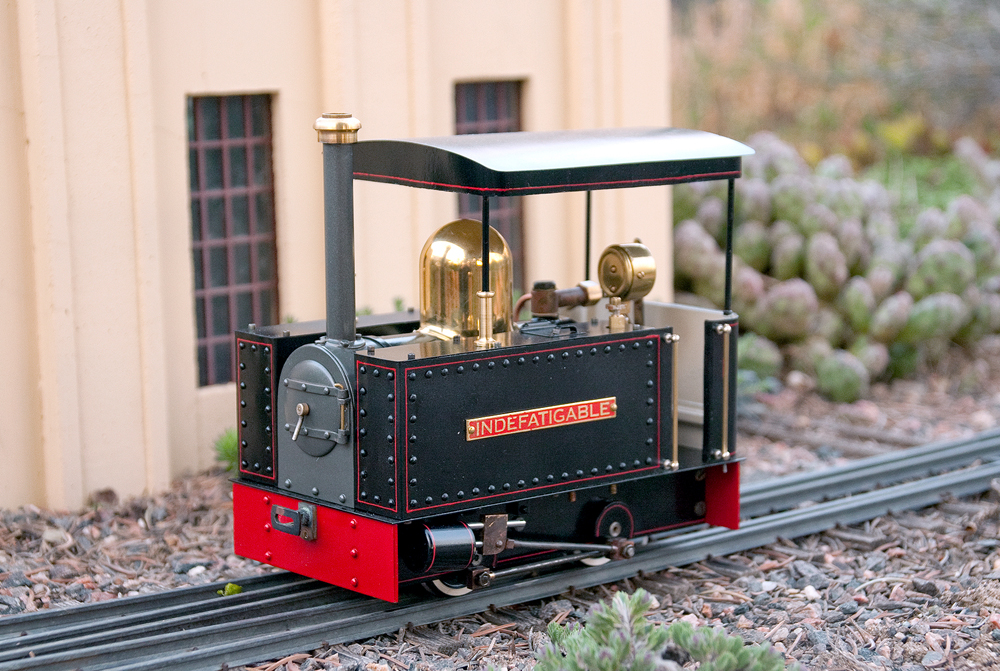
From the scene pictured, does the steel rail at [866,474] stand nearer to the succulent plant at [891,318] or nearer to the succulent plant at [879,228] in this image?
the succulent plant at [891,318]

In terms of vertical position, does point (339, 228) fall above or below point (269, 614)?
above

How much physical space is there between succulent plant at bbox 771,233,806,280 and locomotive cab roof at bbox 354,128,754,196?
17.5ft

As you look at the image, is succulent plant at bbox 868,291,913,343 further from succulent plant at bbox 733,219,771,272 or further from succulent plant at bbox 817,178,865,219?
succulent plant at bbox 733,219,771,272

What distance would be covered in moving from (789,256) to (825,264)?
1.15ft

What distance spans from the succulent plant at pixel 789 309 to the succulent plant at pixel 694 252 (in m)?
0.61

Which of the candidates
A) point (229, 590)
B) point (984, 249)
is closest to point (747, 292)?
point (984, 249)

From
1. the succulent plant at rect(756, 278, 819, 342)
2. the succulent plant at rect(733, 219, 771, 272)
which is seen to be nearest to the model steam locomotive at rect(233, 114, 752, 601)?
the succulent plant at rect(756, 278, 819, 342)

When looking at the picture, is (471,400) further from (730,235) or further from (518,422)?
(730,235)

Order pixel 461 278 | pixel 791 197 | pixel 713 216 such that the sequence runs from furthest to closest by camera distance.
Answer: pixel 713 216 < pixel 791 197 < pixel 461 278

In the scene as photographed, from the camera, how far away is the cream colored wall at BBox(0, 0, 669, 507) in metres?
8.36

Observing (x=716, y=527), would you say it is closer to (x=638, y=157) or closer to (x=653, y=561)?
(x=653, y=561)

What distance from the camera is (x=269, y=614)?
6727 millimetres

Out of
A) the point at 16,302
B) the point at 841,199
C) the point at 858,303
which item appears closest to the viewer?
the point at 16,302

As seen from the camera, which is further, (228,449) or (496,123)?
(496,123)
